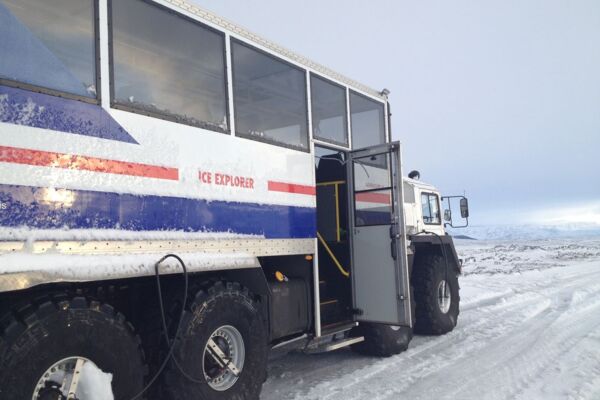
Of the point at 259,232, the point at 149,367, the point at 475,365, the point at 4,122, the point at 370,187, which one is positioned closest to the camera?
the point at 4,122

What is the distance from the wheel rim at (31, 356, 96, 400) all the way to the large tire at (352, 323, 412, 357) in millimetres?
4479

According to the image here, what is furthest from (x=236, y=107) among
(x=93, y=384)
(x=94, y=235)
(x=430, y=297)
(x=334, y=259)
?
(x=430, y=297)

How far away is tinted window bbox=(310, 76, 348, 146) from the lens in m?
6.07

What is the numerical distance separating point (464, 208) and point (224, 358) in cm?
696

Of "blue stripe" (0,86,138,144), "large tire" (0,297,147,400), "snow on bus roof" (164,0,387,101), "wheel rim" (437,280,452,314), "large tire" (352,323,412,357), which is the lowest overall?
"large tire" (352,323,412,357)

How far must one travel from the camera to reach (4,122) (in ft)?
9.75

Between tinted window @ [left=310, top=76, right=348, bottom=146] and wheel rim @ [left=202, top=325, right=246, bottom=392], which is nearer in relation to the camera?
wheel rim @ [left=202, top=325, right=246, bottom=392]

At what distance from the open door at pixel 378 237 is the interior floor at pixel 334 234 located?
0.53 feet

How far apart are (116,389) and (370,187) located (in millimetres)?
4273

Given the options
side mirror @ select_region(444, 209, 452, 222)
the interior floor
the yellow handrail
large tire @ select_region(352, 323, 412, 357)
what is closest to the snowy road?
large tire @ select_region(352, 323, 412, 357)

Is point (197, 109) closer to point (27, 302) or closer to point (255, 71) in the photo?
point (255, 71)

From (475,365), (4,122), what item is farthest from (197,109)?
(475,365)

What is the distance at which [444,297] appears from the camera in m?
8.73

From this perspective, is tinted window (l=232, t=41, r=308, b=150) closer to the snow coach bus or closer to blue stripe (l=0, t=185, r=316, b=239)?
the snow coach bus
